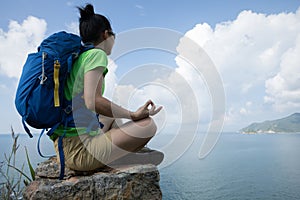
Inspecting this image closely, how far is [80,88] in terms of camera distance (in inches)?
92.9

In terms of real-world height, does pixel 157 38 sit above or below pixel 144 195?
above

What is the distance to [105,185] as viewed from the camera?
2.61 metres

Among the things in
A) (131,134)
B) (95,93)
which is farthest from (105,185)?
(95,93)

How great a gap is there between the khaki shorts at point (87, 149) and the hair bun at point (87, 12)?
1206 mm

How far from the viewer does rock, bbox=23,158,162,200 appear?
261 centimetres

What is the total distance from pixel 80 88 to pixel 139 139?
0.76 metres

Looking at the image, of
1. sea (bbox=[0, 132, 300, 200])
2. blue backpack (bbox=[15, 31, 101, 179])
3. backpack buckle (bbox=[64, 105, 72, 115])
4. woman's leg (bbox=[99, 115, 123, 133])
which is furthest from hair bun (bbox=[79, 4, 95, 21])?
sea (bbox=[0, 132, 300, 200])

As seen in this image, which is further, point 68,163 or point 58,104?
point 68,163

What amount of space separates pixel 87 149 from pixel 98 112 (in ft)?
1.38

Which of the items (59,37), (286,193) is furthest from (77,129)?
(286,193)

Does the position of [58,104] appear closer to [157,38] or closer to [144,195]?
[144,195]

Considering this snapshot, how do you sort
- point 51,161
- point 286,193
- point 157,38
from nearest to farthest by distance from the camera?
point 51,161, point 157,38, point 286,193

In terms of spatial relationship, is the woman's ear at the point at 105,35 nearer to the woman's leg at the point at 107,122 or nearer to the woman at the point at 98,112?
the woman at the point at 98,112

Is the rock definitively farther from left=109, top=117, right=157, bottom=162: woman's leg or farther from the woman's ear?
the woman's ear
